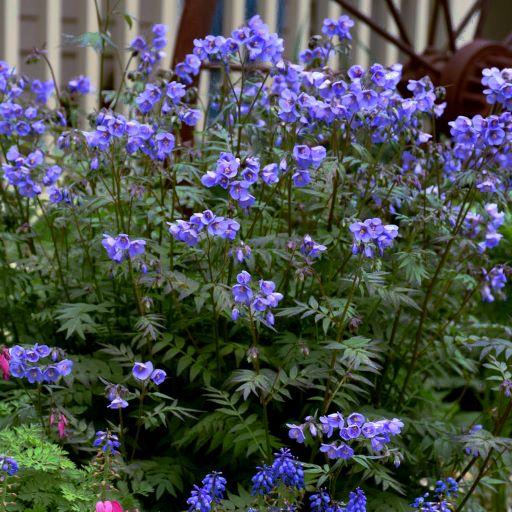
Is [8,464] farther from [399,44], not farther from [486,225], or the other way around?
[399,44]

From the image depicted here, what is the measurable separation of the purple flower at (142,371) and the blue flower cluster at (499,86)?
118 centimetres

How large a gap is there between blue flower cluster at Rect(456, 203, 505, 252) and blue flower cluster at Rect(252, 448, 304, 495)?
Answer: 1095 mm

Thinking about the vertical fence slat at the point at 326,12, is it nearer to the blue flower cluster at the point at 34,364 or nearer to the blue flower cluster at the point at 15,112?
the blue flower cluster at the point at 15,112

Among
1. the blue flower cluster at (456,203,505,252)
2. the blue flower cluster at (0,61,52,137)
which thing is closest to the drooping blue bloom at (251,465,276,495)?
the blue flower cluster at (456,203,505,252)

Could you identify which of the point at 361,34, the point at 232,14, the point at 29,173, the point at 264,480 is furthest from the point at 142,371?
the point at 361,34

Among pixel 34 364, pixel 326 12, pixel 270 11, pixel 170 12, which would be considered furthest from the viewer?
pixel 326 12

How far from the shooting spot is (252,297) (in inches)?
99.5

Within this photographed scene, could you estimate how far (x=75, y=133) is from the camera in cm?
287

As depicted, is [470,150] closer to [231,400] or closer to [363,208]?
[363,208]

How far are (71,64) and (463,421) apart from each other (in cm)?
380

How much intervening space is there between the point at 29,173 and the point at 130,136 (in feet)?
1.25

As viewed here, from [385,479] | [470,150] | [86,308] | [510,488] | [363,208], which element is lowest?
[510,488]

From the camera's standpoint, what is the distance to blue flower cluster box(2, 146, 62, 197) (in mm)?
2941

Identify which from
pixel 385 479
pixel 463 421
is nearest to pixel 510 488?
pixel 463 421
